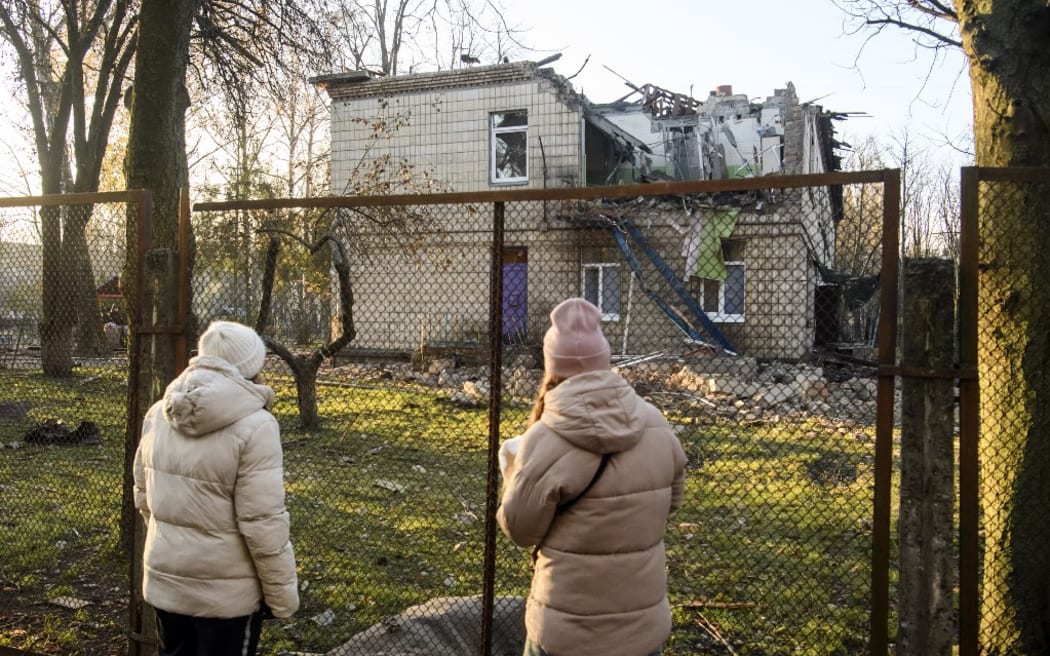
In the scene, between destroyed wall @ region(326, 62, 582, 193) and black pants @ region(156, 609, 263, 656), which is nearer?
black pants @ region(156, 609, 263, 656)

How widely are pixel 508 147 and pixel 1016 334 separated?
16.2m

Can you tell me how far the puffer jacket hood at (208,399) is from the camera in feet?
8.51

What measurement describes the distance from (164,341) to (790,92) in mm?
21149

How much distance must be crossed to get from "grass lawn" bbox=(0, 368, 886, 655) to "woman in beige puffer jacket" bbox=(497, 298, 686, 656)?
1968 mm

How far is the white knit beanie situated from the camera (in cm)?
275

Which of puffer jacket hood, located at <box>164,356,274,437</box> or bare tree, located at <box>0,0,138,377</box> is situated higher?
bare tree, located at <box>0,0,138,377</box>

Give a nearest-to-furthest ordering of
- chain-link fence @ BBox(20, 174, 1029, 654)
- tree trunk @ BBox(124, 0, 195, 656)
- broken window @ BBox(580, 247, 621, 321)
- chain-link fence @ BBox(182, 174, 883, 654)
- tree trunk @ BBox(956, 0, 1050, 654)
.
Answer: tree trunk @ BBox(956, 0, 1050, 654) → chain-link fence @ BBox(20, 174, 1029, 654) → chain-link fence @ BBox(182, 174, 883, 654) → broken window @ BBox(580, 247, 621, 321) → tree trunk @ BBox(124, 0, 195, 656)

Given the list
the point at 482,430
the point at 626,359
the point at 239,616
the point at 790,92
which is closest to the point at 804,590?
the point at 626,359

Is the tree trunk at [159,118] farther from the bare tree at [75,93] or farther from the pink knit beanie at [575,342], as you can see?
the bare tree at [75,93]

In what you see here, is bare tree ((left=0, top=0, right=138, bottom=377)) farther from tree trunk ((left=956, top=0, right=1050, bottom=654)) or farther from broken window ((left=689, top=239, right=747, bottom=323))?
tree trunk ((left=956, top=0, right=1050, bottom=654))

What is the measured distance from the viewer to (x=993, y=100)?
3.48m

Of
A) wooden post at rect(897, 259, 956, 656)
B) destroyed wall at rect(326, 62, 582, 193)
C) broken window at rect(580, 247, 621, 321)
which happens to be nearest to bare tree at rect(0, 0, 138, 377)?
destroyed wall at rect(326, 62, 582, 193)

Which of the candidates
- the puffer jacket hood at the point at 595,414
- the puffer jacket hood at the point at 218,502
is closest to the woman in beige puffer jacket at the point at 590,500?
the puffer jacket hood at the point at 595,414

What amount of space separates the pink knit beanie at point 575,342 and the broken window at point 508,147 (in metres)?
16.6
